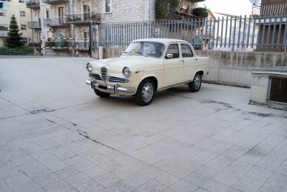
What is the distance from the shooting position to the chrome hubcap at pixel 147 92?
21.5ft

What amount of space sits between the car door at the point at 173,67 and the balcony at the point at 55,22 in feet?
100

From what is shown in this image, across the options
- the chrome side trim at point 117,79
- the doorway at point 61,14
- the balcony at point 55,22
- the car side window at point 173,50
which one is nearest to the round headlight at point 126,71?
the chrome side trim at point 117,79

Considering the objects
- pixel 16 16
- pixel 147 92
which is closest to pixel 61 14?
pixel 16 16

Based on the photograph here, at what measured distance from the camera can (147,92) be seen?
21.7 feet

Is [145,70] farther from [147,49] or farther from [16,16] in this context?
[16,16]

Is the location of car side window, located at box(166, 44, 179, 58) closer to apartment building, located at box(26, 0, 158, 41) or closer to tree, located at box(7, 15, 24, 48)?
apartment building, located at box(26, 0, 158, 41)

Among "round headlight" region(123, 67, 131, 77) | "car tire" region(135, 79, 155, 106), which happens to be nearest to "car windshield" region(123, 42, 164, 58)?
"car tire" region(135, 79, 155, 106)

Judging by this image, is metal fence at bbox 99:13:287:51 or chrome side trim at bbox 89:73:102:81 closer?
chrome side trim at bbox 89:73:102:81

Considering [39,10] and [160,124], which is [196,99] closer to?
[160,124]

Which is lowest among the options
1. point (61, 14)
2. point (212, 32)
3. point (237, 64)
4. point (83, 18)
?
point (237, 64)

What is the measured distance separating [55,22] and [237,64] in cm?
3253

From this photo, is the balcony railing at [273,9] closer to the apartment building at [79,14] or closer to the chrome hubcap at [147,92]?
the apartment building at [79,14]

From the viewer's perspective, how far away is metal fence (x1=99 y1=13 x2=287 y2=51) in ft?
30.8

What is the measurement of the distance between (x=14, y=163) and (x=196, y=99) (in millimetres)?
5602
